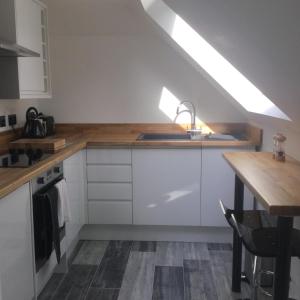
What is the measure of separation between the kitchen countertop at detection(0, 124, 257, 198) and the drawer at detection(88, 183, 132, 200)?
35 cm

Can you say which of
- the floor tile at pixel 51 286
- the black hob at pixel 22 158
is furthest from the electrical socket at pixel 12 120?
the floor tile at pixel 51 286

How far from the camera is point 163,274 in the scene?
266cm

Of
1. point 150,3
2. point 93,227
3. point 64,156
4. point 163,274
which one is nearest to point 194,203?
point 163,274

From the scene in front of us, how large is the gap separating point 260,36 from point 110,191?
2300 millimetres

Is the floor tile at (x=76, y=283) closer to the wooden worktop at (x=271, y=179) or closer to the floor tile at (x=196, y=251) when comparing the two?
the floor tile at (x=196, y=251)

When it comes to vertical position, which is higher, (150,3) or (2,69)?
(150,3)

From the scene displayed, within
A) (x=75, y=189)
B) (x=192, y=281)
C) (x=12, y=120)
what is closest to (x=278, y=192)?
(x=192, y=281)

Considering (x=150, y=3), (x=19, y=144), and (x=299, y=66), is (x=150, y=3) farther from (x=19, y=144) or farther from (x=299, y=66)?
(x=299, y=66)

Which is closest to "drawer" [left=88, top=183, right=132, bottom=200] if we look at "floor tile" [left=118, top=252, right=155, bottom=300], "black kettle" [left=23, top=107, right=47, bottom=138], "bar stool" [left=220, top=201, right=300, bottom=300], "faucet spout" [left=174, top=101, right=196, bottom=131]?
"floor tile" [left=118, top=252, right=155, bottom=300]

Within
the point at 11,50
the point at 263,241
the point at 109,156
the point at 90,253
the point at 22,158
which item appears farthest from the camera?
the point at 109,156

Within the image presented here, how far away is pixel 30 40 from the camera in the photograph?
279 cm

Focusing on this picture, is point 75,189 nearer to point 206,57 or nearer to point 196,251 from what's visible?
point 196,251

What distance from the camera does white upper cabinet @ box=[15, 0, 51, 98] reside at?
8.64 ft

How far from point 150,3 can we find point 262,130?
1.38 m
